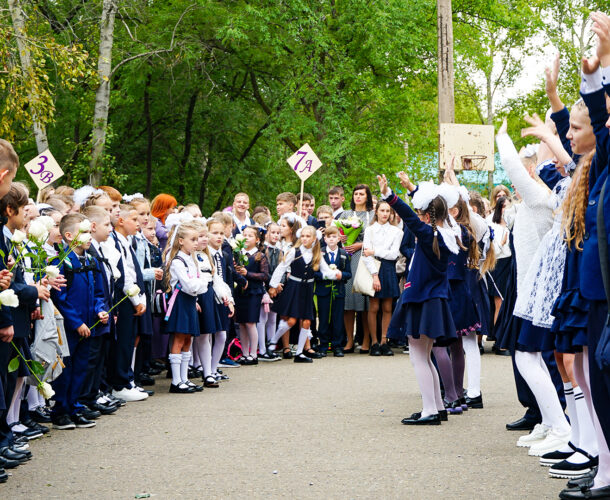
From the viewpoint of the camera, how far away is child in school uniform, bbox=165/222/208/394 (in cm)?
988

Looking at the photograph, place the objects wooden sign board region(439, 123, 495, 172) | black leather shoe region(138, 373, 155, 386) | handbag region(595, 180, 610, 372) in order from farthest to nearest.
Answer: wooden sign board region(439, 123, 495, 172) → black leather shoe region(138, 373, 155, 386) → handbag region(595, 180, 610, 372)

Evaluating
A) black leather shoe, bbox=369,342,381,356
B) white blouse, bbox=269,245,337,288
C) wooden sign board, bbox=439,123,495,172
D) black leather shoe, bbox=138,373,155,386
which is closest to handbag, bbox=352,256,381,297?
black leather shoe, bbox=369,342,381,356

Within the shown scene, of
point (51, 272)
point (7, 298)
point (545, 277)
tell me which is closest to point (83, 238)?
point (51, 272)

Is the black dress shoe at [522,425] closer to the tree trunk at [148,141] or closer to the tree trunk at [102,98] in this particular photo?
the tree trunk at [102,98]

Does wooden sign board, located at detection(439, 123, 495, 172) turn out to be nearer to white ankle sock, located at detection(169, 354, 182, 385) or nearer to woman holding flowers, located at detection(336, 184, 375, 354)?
woman holding flowers, located at detection(336, 184, 375, 354)

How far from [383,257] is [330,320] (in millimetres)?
1256

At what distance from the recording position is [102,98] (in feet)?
68.8

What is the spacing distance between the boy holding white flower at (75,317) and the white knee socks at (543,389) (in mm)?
3637

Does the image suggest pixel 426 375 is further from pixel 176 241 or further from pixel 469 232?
pixel 176 241

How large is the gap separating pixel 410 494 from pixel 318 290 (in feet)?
28.0

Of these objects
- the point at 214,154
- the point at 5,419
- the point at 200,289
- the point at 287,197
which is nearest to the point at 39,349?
Result: the point at 5,419

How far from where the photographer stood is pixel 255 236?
513 inches

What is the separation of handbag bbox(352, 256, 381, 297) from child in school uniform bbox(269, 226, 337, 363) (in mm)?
812

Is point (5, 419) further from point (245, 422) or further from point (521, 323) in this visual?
point (521, 323)
